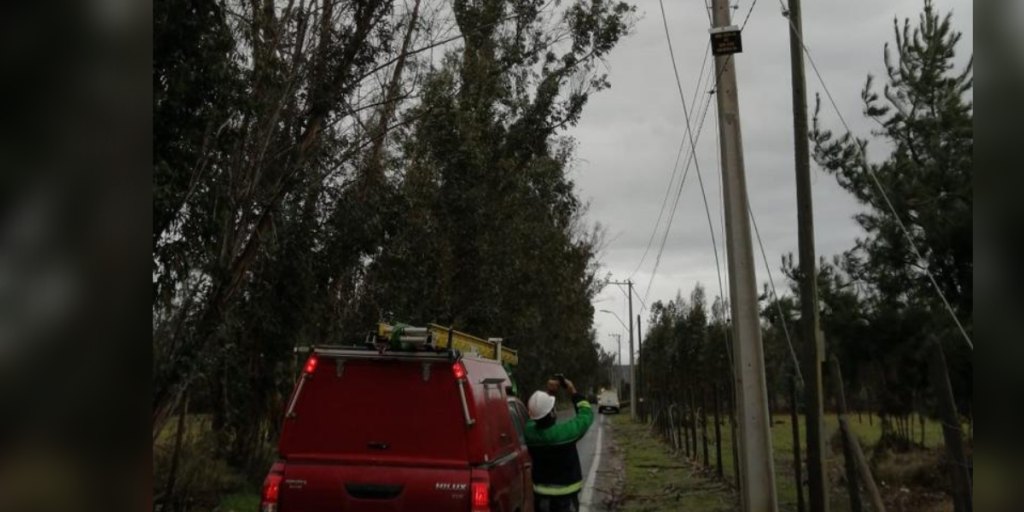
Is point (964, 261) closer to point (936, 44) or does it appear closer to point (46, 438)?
point (936, 44)

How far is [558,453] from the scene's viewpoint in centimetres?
793

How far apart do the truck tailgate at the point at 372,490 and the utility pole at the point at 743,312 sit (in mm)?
5271

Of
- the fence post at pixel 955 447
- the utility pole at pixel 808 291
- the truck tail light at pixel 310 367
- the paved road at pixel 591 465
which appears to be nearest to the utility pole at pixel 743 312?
the utility pole at pixel 808 291

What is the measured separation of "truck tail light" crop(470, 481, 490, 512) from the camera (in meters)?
6.26

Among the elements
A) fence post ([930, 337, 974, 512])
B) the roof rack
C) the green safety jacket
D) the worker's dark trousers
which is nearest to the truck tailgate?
the roof rack

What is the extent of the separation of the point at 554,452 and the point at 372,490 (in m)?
2.14

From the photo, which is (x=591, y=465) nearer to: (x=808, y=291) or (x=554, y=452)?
(x=808, y=291)

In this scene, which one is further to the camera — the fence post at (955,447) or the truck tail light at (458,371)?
the fence post at (955,447)

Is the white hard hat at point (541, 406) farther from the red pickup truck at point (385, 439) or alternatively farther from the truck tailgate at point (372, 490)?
the truck tailgate at point (372, 490)

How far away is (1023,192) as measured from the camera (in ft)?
7.25

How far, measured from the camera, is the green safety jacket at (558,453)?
25.7ft

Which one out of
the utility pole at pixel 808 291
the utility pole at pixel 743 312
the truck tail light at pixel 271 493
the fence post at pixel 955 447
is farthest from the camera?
the utility pole at pixel 743 312

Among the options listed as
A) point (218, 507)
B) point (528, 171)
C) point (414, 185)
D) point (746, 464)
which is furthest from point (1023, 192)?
point (528, 171)

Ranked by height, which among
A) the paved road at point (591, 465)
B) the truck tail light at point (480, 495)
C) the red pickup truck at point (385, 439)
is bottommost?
the paved road at point (591, 465)
